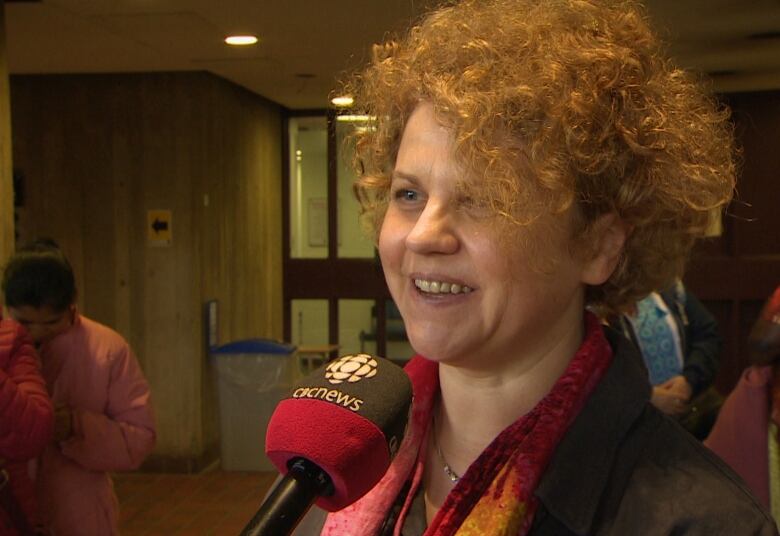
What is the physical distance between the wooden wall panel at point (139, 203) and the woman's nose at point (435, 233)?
17.4ft

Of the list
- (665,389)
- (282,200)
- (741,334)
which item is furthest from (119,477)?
(741,334)

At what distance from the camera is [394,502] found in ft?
3.97

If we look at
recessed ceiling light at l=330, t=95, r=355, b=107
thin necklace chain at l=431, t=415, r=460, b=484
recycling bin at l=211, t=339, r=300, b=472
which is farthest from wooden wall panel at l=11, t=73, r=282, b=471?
thin necklace chain at l=431, t=415, r=460, b=484

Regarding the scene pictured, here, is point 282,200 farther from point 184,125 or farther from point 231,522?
point 231,522

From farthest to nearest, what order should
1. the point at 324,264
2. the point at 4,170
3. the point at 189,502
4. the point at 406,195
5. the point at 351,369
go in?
the point at 324,264
the point at 189,502
the point at 4,170
the point at 406,195
the point at 351,369

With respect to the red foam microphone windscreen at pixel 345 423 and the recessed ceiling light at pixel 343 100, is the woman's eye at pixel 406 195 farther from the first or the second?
the recessed ceiling light at pixel 343 100

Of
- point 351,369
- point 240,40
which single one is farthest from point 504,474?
point 240,40

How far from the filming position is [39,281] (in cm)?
284

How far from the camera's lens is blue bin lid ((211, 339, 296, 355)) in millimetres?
6242

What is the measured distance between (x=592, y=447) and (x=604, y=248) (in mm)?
236

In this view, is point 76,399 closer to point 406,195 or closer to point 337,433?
point 406,195

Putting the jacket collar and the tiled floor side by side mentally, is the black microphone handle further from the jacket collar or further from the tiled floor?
the tiled floor

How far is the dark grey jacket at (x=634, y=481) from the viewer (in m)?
1.00

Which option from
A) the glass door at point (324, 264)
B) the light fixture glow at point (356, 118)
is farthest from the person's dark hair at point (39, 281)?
the glass door at point (324, 264)
